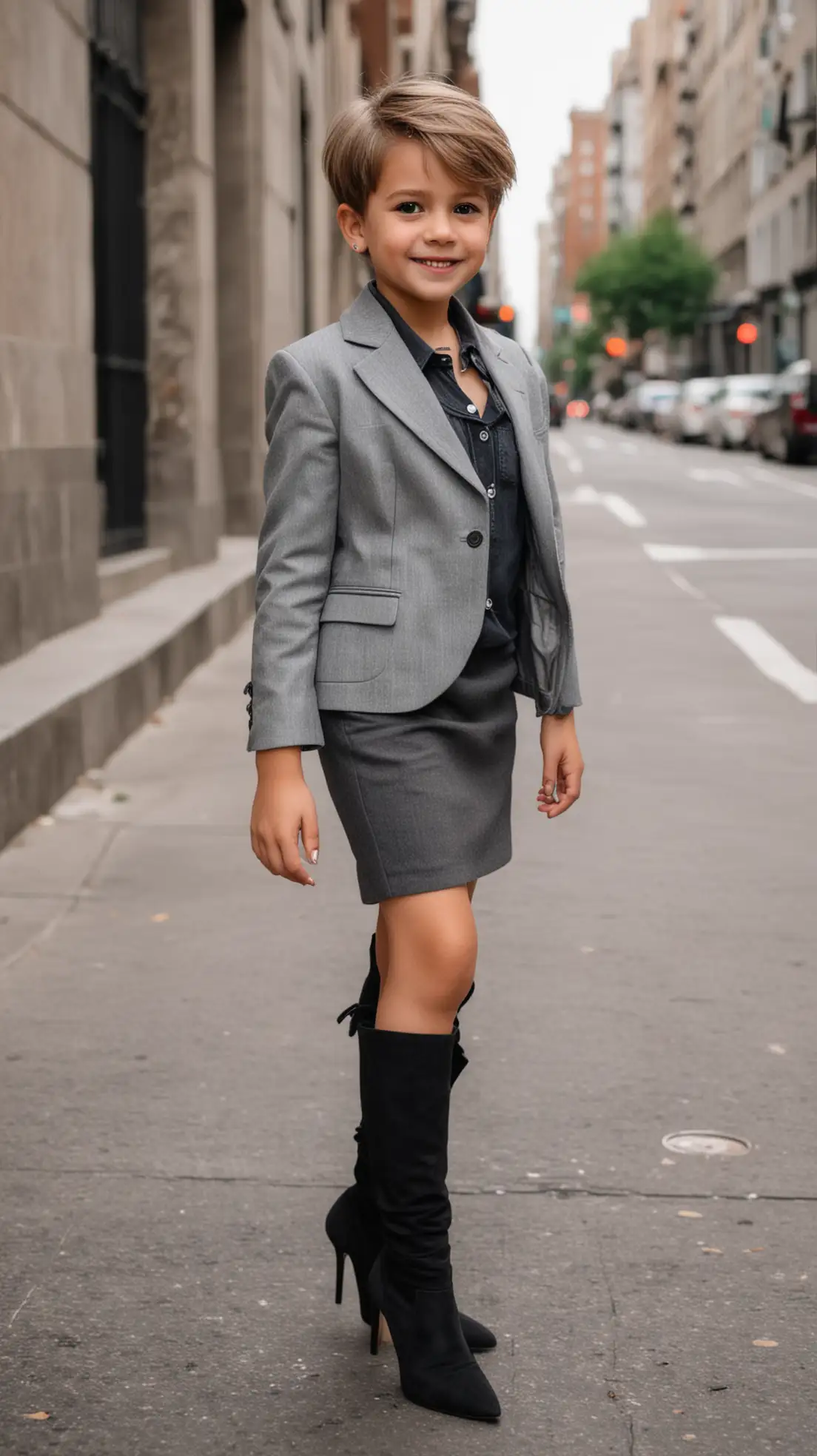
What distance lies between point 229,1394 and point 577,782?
106cm

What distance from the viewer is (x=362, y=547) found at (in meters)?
3.00

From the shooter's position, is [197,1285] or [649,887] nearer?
[197,1285]

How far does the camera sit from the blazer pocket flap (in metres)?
3.00

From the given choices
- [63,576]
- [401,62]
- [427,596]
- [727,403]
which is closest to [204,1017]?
[427,596]

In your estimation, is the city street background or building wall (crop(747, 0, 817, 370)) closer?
the city street background

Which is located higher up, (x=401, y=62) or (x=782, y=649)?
(x=401, y=62)

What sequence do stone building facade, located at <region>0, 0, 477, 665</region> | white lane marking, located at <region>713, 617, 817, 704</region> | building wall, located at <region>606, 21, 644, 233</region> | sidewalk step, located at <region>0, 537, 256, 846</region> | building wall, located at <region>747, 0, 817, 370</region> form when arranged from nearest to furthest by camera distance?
sidewalk step, located at <region>0, 537, 256, 846</region>, stone building facade, located at <region>0, 0, 477, 665</region>, white lane marking, located at <region>713, 617, 817, 704</region>, building wall, located at <region>747, 0, 817, 370</region>, building wall, located at <region>606, 21, 644, 233</region>

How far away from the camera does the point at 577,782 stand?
3398 mm

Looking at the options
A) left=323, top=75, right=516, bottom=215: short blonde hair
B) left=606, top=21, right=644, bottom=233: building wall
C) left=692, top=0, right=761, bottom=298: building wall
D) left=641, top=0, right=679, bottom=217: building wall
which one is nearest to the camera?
left=323, top=75, right=516, bottom=215: short blonde hair

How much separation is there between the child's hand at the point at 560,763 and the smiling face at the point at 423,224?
0.69 meters

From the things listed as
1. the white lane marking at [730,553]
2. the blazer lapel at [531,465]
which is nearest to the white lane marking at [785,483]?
the white lane marking at [730,553]

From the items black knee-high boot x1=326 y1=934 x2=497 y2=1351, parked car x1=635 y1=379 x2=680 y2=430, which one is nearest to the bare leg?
black knee-high boot x1=326 y1=934 x2=497 y2=1351

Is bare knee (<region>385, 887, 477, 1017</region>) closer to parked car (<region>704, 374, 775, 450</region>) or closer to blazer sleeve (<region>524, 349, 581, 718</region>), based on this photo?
blazer sleeve (<region>524, 349, 581, 718</region>)

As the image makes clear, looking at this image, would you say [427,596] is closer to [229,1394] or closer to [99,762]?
[229,1394]
